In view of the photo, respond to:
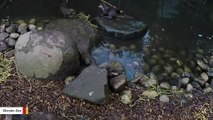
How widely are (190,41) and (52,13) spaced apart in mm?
2153

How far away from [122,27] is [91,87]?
1702 mm

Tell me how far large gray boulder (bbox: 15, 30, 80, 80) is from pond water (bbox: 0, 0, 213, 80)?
2.24 feet

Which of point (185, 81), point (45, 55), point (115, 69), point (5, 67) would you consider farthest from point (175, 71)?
point (5, 67)

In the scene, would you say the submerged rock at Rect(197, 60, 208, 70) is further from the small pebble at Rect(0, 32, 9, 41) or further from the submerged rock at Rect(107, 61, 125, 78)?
the small pebble at Rect(0, 32, 9, 41)

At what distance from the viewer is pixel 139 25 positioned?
5449 millimetres

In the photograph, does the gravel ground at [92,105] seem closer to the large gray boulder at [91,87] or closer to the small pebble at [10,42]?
the large gray boulder at [91,87]

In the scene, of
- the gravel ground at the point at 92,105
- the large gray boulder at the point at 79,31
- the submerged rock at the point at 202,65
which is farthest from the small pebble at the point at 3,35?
the submerged rock at the point at 202,65

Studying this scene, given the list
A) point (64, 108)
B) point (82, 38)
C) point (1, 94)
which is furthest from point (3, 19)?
point (64, 108)

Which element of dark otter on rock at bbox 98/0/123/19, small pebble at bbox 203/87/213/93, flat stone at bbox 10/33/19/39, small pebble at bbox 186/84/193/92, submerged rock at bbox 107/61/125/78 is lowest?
small pebble at bbox 186/84/193/92

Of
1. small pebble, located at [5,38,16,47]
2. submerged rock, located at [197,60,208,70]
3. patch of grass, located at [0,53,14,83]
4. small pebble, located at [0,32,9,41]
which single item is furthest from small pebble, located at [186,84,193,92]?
small pebble, located at [0,32,9,41]

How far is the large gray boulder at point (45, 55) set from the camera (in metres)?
4.05

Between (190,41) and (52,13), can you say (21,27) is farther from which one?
(190,41)

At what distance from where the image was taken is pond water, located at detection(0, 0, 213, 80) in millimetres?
4891

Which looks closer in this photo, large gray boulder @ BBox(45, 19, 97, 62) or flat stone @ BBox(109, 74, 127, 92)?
flat stone @ BBox(109, 74, 127, 92)
